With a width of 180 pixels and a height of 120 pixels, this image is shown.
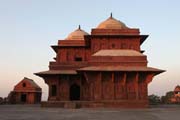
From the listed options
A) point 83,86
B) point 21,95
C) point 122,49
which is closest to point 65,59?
point 83,86

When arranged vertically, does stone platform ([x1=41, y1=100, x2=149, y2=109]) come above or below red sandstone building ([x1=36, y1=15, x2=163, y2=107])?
below

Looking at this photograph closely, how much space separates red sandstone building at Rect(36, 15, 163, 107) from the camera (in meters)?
25.0

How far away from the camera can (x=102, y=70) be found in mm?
24594

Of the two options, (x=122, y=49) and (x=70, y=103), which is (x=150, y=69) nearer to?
(x=122, y=49)

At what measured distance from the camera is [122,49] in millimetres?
29000

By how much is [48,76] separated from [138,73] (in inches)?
406

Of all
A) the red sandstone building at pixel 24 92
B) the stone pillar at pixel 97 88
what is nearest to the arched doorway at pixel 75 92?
the stone pillar at pixel 97 88

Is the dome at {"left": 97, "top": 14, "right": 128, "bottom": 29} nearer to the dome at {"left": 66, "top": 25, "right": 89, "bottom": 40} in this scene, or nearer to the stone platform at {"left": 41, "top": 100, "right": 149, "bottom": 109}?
the dome at {"left": 66, "top": 25, "right": 89, "bottom": 40}

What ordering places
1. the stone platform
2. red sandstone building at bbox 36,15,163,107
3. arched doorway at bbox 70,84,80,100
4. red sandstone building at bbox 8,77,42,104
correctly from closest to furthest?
the stone platform < red sandstone building at bbox 36,15,163,107 < arched doorway at bbox 70,84,80,100 < red sandstone building at bbox 8,77,42,104

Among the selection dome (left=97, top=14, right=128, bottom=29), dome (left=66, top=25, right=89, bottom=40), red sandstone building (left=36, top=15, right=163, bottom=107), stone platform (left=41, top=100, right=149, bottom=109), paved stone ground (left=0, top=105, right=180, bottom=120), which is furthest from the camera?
dome (left=66, top=25, right=89, bottom=40)

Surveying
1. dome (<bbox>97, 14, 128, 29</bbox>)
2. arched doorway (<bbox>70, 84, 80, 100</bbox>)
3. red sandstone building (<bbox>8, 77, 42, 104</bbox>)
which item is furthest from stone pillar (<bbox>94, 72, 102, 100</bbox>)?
red sandstone building (<bbox>8, 77, 42, 104</bbox>)

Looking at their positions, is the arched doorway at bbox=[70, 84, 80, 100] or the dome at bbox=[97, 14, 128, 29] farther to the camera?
the arched doorway at bbox=[70, 84, 80, 100]

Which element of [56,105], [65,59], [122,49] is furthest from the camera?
[65,59]

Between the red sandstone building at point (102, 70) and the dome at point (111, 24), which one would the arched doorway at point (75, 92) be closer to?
the red sandstone building at point (102, 70)
